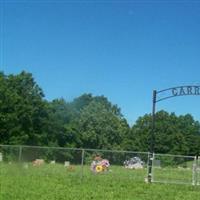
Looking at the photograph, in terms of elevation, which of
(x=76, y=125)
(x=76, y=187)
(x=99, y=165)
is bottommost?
(x=76, y=187)

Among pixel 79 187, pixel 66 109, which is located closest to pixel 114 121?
pixel 66 109

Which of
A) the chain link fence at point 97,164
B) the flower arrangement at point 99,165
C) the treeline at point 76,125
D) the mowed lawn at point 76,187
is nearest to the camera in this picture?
the mowed lawn at point 76,187

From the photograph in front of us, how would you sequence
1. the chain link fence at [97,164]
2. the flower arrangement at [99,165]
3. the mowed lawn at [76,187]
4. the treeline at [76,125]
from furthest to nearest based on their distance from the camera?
the treeline at [76,125], the flower arrangement at [99,165], the chain link fence at [97,164], the mowed lawn at [76,187]

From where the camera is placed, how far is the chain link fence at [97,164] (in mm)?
28625

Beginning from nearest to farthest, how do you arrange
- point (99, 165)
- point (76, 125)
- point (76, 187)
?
point (76, 187), point (99, 165), point (76, 125)

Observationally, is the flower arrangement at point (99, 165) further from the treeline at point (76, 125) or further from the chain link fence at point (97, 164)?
the treeline at point (76, 125)

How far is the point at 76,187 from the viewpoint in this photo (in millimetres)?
22172

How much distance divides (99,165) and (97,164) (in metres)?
0.12

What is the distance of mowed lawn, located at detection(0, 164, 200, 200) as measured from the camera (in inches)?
733

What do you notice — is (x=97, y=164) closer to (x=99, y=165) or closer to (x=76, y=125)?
(x=99, y=165)

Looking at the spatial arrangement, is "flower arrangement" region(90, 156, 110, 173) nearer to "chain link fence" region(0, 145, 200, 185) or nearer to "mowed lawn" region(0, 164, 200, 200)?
"chain link fence" region(0, 145, 200, 185)

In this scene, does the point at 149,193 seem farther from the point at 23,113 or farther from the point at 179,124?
the point at 179,124

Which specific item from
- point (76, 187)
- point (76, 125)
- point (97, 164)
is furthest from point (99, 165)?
point (76, 125)

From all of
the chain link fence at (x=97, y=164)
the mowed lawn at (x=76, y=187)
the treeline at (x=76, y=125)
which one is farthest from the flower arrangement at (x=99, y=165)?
the treeline at (x=76, y=125)
